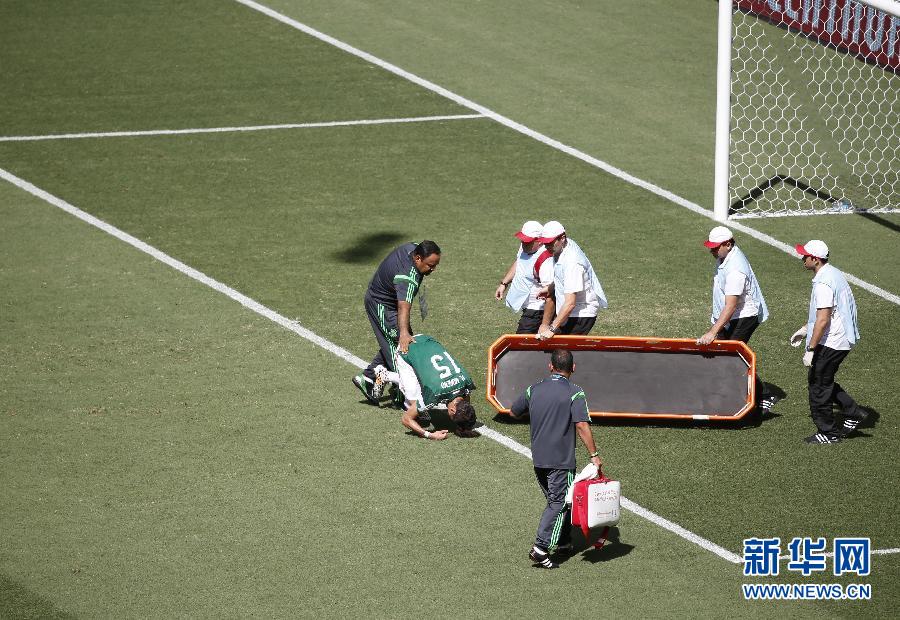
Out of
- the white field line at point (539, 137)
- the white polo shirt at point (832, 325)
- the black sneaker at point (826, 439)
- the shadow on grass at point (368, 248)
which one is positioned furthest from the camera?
the white field line at point (539, 137)

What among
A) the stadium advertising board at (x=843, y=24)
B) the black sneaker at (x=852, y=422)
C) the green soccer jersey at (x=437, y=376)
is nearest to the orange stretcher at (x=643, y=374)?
the green soccer jersey at (x=437, y=376)

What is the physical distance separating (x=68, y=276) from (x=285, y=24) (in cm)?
999

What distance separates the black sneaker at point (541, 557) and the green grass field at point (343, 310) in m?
0.19

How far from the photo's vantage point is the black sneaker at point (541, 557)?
30.7 ft

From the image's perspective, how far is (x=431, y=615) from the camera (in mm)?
8812

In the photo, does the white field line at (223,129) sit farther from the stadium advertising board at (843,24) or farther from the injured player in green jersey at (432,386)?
the injured player in green jersey at (432,386)

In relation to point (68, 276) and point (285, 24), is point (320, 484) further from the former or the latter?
point (285, 24)

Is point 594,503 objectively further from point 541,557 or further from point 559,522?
point 541,557

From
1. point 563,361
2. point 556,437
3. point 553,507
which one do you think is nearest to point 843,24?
point 563,361

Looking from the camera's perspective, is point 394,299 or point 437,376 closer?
point 437,376

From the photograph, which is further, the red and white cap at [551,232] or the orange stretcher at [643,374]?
the red and white cap at [551,232]

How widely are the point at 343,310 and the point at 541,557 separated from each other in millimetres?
5725

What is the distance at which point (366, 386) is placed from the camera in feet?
40.0

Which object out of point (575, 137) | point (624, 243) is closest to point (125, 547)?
point (624, 243)
